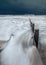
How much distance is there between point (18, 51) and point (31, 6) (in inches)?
59.1

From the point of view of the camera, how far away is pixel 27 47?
25.1 inches

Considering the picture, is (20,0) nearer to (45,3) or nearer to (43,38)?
(45,3)

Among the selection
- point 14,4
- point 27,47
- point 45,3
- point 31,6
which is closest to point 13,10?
point 14,4

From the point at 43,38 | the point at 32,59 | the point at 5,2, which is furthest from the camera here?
the point at 5,2

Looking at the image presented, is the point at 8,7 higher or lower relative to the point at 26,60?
higher

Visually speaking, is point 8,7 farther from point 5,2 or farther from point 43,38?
point 43,38

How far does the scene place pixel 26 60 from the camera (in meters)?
0.55

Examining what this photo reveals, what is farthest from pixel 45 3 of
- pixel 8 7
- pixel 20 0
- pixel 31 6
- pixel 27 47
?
pixel 27 47

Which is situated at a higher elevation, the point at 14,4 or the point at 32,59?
the point at 14,4

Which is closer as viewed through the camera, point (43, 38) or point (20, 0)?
point (43, 38)

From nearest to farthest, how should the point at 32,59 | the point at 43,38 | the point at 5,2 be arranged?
the point at 32,59 → the point at 43,38 → the point at 5,2

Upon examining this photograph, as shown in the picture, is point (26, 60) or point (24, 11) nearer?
point (26, 60)

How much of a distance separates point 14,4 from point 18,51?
4.82 ft

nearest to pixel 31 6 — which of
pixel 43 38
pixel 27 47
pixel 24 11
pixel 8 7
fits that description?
pixel 24 11
